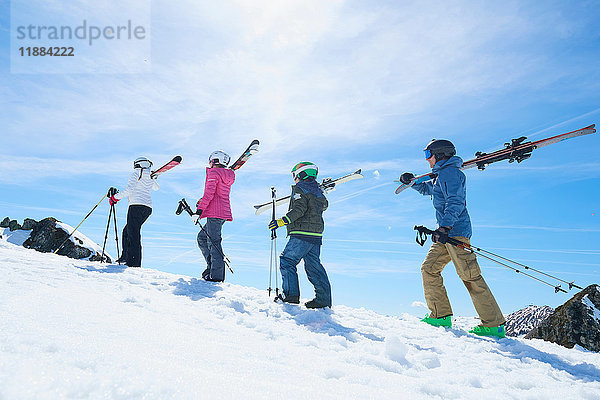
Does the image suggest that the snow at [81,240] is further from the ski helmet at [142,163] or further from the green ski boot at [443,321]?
the green ski boot at [443,321]

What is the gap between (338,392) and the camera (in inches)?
105

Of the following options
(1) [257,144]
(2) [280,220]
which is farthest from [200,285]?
(1) [257,144]

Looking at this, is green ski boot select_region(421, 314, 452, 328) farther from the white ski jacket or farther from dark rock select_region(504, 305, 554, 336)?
the white ski jacket

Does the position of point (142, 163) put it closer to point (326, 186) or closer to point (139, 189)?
point (139, 189)

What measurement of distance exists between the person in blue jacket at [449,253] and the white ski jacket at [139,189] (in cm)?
689

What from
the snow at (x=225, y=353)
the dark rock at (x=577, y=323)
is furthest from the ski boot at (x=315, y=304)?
the dark rock at (x=577, y=323)

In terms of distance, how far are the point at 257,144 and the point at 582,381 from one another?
8.29 m

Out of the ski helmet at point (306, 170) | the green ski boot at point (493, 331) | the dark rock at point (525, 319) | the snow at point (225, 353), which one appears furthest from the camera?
the dark rock at point (525, 319)

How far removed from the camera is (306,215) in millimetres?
7008

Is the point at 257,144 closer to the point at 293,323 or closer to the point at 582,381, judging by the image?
the point at 293,323

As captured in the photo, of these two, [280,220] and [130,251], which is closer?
[280,220]

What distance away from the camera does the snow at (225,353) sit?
2.21 metres

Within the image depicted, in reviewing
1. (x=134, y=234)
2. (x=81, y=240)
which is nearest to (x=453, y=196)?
(x=134, y=234)

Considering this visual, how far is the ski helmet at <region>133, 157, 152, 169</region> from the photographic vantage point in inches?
380
